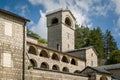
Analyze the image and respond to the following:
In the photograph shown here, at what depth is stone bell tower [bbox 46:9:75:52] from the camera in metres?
52.8

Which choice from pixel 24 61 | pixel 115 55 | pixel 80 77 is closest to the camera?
pixel 24 61

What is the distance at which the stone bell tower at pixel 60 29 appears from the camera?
52.8 meters

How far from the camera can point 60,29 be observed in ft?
174

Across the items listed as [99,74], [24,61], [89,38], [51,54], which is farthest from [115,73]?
[89,38]

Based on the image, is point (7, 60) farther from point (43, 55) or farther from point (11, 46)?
point (43, 55)

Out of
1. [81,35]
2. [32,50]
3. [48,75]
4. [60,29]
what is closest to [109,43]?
[81,35]

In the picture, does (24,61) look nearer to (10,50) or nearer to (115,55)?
(10,50)

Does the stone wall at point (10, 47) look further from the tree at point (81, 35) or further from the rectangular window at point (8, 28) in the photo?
the tree at point (81, 35)

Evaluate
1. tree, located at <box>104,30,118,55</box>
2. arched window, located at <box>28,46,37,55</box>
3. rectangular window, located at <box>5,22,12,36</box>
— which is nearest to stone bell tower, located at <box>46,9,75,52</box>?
arched window, located at <box>28,46,37,55</box>

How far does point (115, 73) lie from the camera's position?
4366 cm

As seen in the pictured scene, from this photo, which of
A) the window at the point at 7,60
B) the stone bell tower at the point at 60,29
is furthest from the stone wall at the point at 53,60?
the window at the point at 7,60

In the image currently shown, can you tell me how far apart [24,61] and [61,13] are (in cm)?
3193

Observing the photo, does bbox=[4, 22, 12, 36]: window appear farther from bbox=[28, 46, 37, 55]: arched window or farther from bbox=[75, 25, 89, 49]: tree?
bbox=[75, 25, 89, 49]: tree

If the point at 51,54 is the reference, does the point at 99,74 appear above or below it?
below
